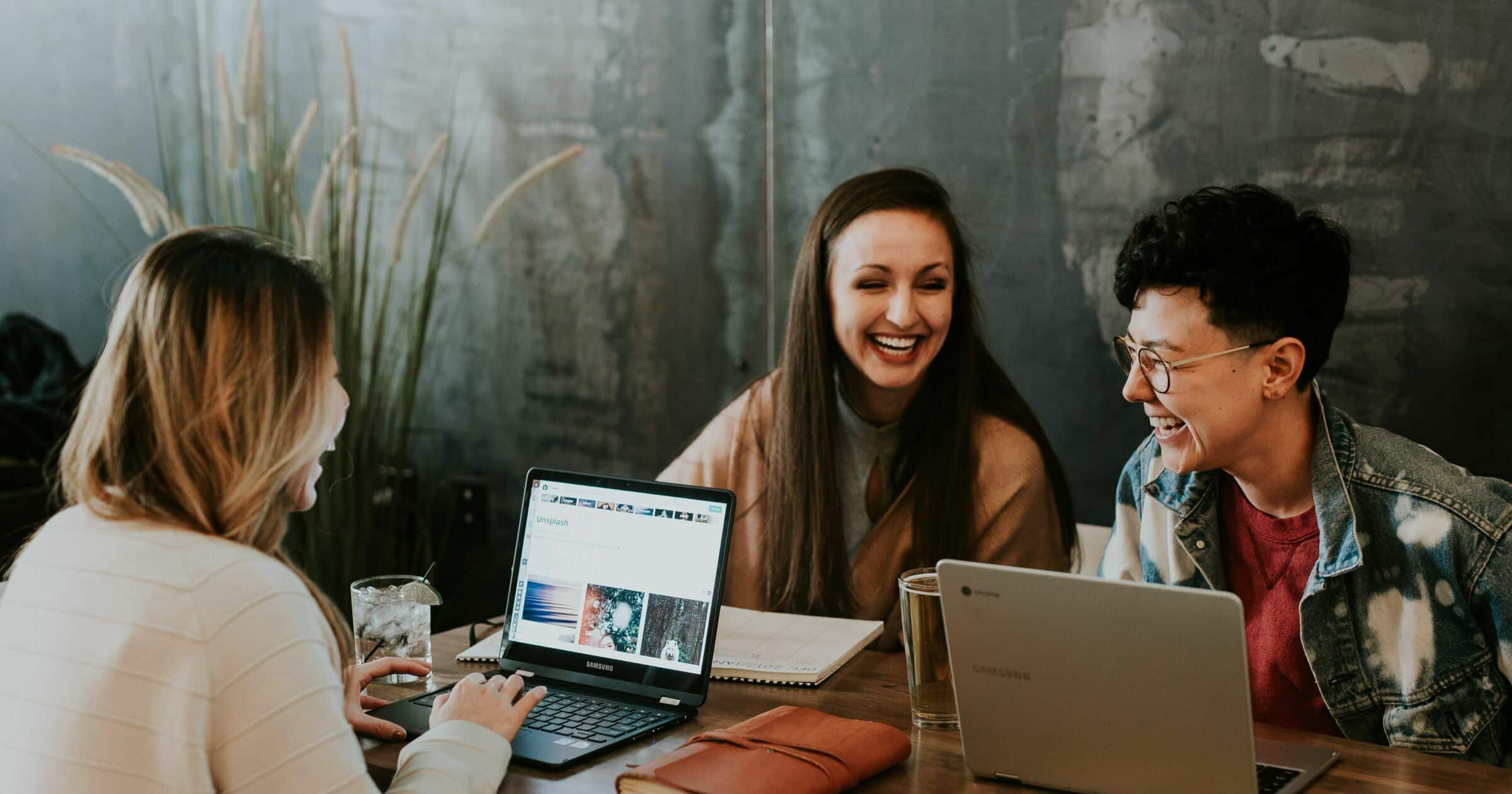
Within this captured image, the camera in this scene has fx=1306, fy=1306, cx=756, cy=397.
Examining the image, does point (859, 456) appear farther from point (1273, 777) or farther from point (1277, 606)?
point (1273, 777)

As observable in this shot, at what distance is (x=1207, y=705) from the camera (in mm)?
1166

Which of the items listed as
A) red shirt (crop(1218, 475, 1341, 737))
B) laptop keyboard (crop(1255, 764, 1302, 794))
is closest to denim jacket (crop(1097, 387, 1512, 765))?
red shirt (crop(1218, 475, 1341, 737))

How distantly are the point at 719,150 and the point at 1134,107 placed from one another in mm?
1005

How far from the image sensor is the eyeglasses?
166 centimetres

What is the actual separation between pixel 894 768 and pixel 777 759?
0.15 m

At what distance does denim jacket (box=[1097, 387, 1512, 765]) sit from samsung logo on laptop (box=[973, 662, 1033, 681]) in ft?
1.77

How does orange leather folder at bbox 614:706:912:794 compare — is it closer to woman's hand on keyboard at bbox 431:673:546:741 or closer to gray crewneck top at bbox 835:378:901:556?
woman's hand on keyboard at bbox 431:673:546:741

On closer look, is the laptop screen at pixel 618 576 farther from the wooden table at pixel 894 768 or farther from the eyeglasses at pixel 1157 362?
the eyeglasses at pixel 1157 362

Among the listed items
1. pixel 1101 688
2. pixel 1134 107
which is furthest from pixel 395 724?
pixel 1134 107

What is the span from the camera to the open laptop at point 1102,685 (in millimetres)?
1149

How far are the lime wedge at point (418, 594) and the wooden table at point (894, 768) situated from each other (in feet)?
0.30

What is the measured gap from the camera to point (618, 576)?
1.56 m

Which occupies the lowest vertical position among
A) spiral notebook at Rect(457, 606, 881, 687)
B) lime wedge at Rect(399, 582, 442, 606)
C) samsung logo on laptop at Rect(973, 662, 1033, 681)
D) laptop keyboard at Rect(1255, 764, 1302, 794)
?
spiral notebook at Rect(457, 606, 881, 687)

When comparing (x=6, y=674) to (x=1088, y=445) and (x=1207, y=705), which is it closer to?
(x=1207, y=705)
